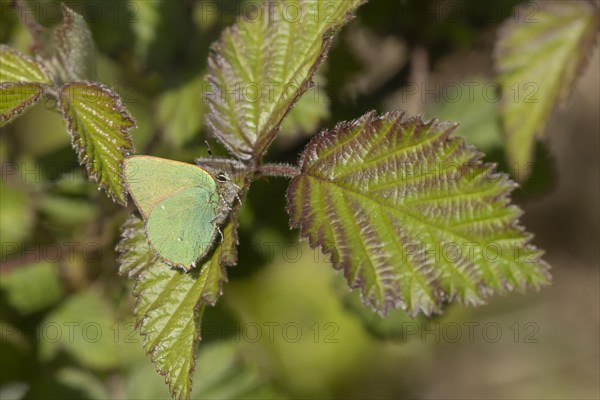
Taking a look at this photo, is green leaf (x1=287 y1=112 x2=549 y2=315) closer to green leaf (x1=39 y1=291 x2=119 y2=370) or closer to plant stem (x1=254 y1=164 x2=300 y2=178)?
plant stem (x1=254 y1=164 x2=300 y2=178)

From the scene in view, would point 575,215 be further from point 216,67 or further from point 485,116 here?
point 216,67

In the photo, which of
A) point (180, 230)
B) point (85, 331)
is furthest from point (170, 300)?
point (85, 331)

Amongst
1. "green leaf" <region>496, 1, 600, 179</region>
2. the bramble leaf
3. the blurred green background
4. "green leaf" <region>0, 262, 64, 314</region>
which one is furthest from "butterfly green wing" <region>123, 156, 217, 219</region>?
"green leaf" <region>496, 1, 600, 179</region>

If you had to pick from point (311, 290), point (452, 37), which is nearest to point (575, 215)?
point (311, 290)

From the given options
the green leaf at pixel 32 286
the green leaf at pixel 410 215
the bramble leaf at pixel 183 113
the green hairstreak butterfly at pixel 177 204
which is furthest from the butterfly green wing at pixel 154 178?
the green leaf at pixel 32 286

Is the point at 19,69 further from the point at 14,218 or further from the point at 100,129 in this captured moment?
the point at 14,218

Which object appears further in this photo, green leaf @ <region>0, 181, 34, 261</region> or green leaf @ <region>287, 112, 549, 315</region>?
green leaf @ <region>0, 181, 34, 261</region>
